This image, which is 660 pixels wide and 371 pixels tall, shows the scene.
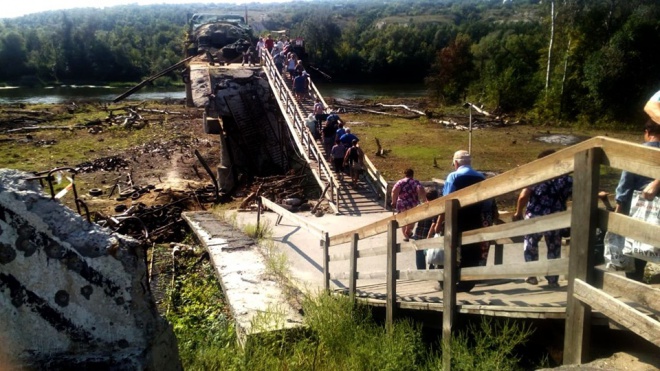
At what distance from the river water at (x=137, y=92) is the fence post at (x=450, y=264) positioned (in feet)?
168

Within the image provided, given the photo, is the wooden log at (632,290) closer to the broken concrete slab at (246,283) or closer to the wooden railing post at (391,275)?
→ the wooden railing post at (391,275)

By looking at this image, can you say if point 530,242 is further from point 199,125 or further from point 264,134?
point 199,125

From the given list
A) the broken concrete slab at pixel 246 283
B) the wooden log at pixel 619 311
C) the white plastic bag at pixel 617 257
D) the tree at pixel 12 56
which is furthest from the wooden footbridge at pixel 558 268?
the tree at pixel 12 56

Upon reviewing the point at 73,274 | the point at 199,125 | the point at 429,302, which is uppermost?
the point at 73,274

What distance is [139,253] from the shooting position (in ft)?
10.6

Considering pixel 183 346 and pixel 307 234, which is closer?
pixel 183 346

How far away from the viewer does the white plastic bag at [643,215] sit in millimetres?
3732

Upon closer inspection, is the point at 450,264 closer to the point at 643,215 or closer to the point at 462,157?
the point at 643,215

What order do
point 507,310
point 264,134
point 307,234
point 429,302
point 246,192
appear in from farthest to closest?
point 264,134 < point 246,192 < point 307,234 < point 429,302 < point 507,310

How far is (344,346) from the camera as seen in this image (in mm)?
4738

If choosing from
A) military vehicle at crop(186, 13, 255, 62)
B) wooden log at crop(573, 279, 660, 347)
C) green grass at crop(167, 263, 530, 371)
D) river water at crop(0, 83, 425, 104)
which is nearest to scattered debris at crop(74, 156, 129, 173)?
military vehicle at crop(186, 13, 255, 62)

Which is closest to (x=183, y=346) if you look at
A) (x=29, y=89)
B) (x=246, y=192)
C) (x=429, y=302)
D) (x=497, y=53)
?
(x=429, y=302)

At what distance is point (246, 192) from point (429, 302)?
528 inches

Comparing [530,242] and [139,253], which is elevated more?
Answer: [139,253]
